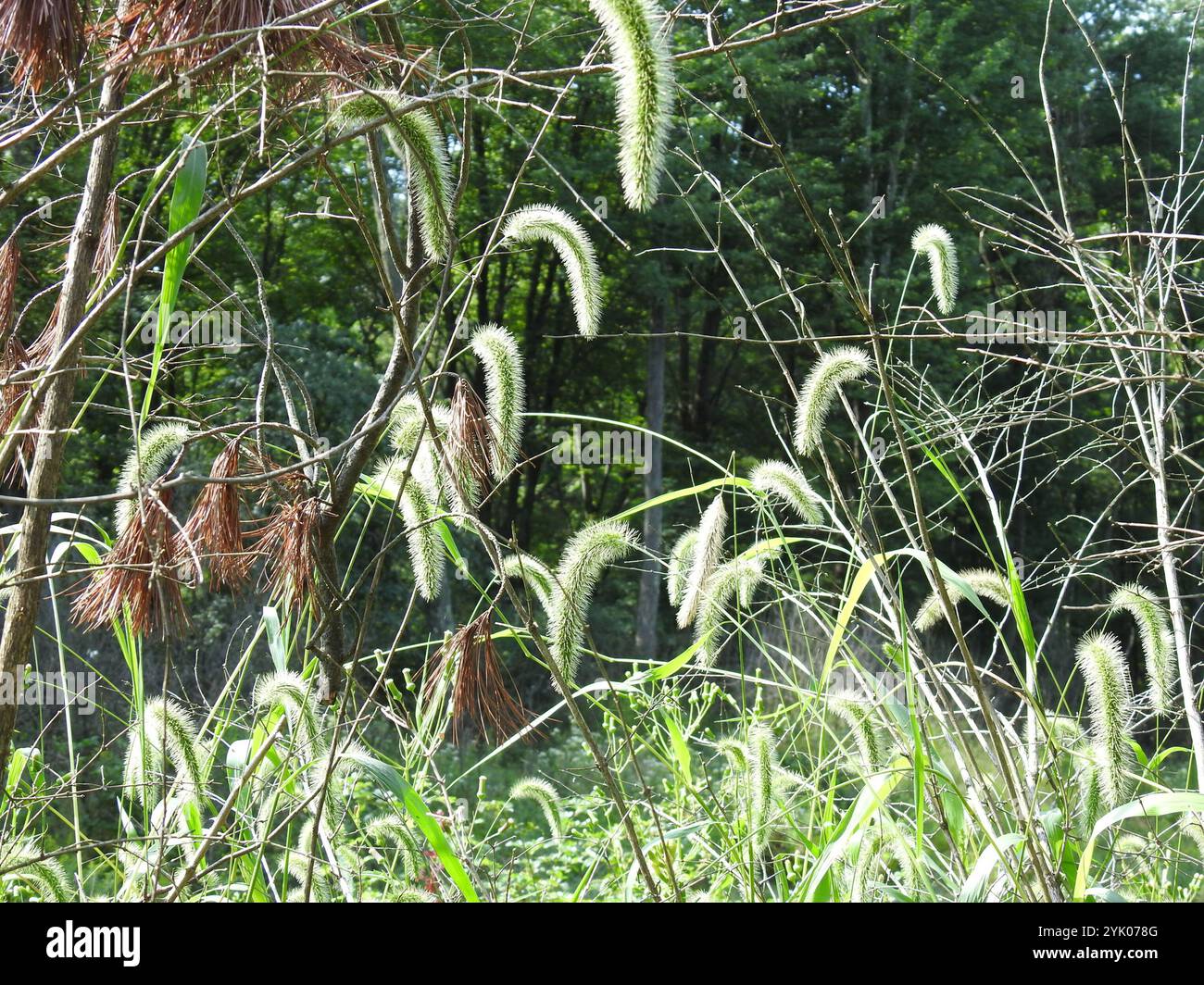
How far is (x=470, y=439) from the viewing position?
5.90ft

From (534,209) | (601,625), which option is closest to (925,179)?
(601,625)

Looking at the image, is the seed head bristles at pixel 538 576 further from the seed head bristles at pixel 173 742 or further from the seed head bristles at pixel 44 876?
the seed head bristles at pixel 44 876

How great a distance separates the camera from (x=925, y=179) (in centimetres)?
1625

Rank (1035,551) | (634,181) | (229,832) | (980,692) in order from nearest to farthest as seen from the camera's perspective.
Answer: (634,181), (980,692), (229,832), (1035,551)

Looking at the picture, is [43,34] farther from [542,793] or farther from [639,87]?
[542,793]

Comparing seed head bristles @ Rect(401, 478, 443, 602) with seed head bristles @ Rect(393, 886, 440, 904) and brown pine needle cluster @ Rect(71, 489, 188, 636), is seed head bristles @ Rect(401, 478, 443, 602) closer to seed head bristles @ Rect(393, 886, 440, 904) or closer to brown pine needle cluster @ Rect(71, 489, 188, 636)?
brown pine needle cluster @ Rect(71, 489, 188, 636)

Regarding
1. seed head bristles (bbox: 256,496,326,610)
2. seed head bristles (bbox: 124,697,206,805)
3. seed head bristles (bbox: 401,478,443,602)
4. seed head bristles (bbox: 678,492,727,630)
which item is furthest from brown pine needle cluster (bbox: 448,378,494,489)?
seed head bristles (bbox: 124,697,206,805)

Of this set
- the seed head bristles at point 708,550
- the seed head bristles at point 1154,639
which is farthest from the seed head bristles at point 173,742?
the seed head bristles at point 1154,639

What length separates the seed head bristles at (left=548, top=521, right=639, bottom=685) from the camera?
178cm

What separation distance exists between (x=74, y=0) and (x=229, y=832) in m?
1.23

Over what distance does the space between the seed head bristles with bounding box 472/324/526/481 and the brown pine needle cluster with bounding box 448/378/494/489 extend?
0.09ft

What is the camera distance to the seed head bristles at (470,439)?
1.76 metres

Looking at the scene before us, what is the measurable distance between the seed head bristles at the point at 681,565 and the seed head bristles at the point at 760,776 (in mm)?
308
